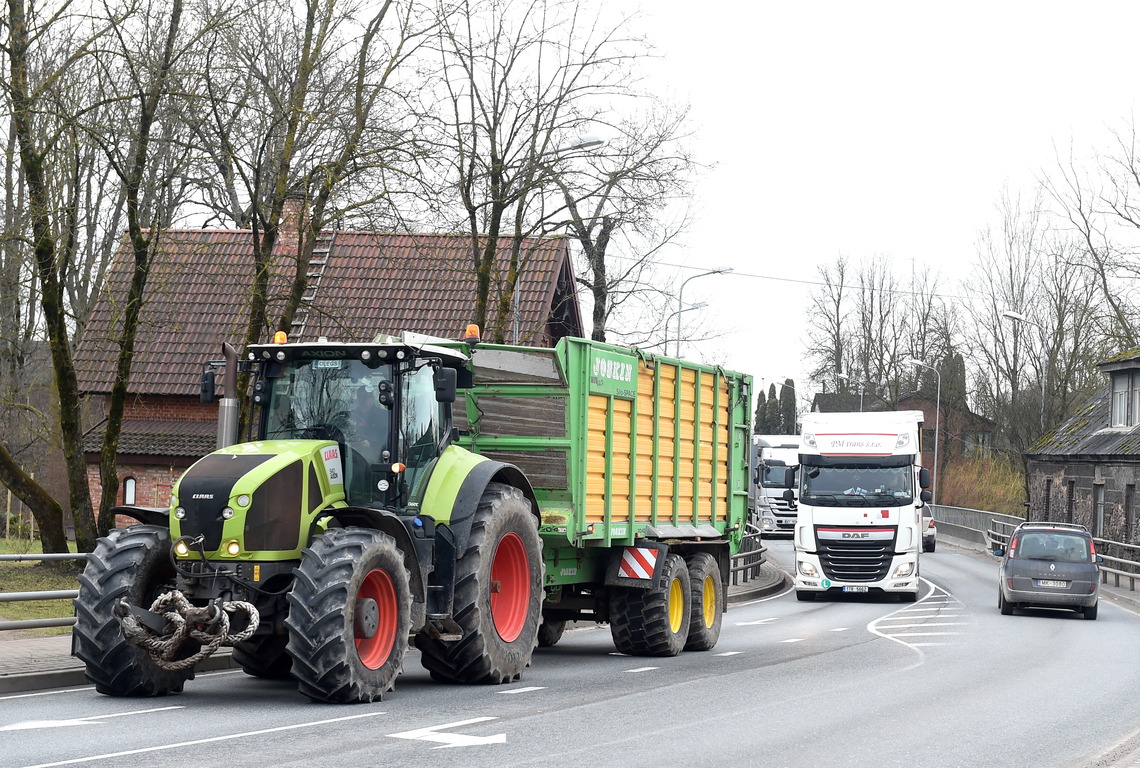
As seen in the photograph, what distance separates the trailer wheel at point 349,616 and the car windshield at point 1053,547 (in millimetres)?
17297

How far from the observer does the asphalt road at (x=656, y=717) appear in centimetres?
867

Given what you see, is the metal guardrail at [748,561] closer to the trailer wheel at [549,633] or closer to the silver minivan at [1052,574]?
the silver minivan at [1052,574]

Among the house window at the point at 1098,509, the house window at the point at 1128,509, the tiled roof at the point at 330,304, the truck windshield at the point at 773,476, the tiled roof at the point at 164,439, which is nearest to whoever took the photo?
the tiled roof at the point at 164,439

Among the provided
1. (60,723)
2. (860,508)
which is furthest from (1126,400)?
(60,723)

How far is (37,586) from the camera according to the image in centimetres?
1958

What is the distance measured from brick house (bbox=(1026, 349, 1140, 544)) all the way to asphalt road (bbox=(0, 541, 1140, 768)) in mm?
25804

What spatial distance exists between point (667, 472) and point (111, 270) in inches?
932

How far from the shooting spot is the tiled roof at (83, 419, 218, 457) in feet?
109

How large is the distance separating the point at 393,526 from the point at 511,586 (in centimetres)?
207

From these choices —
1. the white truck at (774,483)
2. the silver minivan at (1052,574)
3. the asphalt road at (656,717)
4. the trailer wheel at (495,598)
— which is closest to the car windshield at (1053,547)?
the silver minivan at (1052,574)

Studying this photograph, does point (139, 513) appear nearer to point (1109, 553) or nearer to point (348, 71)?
point (348, 71)

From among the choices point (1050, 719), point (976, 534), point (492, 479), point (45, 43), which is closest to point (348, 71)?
point (45, 43)

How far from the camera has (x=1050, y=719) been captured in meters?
11.6

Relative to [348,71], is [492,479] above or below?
below
